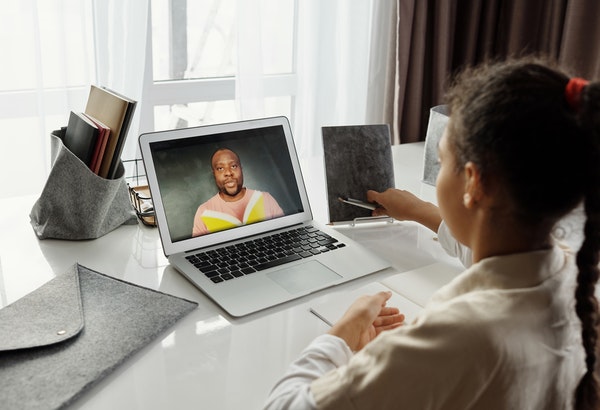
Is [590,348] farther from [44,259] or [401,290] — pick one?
[44,259]

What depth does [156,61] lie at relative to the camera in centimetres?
229

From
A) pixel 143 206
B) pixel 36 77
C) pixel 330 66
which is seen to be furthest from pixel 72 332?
pixel 330 66

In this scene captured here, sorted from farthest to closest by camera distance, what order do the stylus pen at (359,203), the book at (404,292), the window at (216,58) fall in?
1. the window at (216,58)
2. the stylus pen at (359,203)
3. the book at (404,292)

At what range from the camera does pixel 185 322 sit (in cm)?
95

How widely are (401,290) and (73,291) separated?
50 cm

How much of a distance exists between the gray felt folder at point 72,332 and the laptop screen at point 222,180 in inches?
6.1

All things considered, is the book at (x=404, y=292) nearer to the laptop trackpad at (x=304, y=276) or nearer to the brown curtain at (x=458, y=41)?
the laptop trackpad at (x=304, y=276)

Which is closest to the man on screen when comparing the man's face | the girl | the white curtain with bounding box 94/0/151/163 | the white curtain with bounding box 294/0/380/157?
the man's face

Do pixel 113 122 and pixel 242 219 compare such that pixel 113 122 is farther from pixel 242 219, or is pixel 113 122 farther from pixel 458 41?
pixel 458 41

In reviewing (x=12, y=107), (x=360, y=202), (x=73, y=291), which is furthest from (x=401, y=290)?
(x=12, y=107)

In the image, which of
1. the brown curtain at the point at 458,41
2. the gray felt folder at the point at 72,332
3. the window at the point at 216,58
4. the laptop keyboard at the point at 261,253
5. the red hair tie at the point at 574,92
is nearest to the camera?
the red hair tie at the point at 574,92

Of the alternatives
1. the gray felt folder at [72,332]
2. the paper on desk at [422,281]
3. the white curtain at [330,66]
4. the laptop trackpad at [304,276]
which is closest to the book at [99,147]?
the gray felt folder at [72,332]

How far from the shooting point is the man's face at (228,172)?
3.81 ft

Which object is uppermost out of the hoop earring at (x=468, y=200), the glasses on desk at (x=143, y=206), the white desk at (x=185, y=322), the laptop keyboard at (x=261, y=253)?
the hoop earring at (x=468, y=200)
